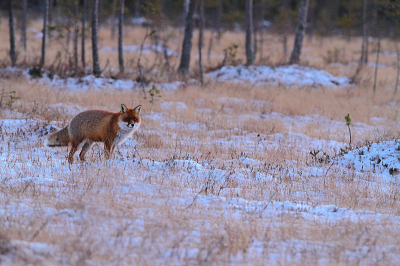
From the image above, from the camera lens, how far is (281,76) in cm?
1964

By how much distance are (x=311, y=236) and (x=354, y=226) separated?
0.66 metres

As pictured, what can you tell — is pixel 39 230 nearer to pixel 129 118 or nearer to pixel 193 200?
pixel 193 200

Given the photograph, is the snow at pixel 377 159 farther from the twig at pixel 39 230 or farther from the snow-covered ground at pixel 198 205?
the twig at pixel 39 230

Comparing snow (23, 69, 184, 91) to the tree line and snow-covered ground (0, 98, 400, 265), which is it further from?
snow-covered ground (0, 98, 400, 265)

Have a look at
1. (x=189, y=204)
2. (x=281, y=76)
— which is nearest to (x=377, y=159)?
(x=189, y=204)

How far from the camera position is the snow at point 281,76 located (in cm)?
1922

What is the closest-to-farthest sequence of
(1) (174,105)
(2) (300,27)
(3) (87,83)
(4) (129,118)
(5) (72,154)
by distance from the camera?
(4) (129,118), (5) (72,154), (1) (174,105), (3) (87,83), (2) (300,27)

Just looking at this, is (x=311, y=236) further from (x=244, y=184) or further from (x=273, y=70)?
(x=273, y=70)

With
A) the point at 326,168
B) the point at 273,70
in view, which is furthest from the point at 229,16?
the point at 326,168

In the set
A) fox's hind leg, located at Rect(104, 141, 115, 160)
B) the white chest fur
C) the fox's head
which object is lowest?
fox's hind leg, located at Rect(104, 141, 115, 160)

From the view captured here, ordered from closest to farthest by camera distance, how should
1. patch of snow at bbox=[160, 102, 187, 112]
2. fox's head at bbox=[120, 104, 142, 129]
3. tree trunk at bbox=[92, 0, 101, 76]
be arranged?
1. fox's head at bbox=[120, 104, 142, 129]
2. patch of snow at bbox=[160, 102, 187, 112]
3. tree trunk at bbox=[92, 0, 101, 76]

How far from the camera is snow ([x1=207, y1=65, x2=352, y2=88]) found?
63.1ft

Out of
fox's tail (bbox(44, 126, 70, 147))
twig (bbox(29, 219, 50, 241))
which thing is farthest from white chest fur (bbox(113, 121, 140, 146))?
twig (bbox(29, 219, 50, 241))

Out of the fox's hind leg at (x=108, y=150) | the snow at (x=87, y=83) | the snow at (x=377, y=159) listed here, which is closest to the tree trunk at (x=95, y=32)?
the snow at (x=87, y=83)
